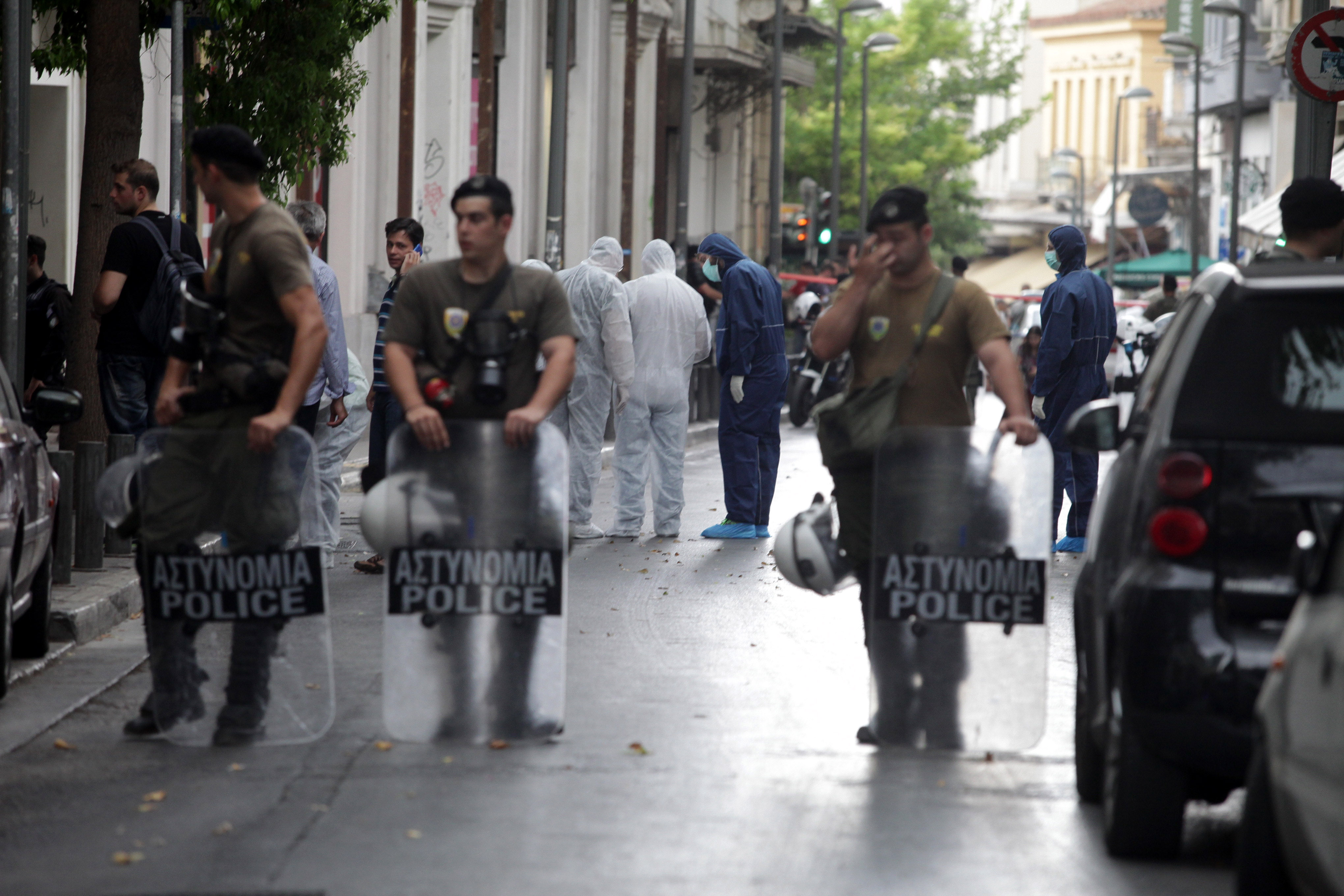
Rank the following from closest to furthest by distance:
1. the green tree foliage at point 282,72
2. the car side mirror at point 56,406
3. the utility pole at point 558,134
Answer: the car side mirror at point 56,406, the green tree foliage at point 282,72, the utility pole at point 558,134

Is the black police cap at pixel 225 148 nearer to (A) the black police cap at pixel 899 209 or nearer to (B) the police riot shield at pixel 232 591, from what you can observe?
(B) the police riot shield at pixel 232 591

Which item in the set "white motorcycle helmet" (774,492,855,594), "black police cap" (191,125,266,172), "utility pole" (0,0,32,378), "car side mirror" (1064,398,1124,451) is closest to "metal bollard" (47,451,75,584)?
"utility pole" (0,0,32,378)

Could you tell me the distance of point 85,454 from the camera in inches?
372

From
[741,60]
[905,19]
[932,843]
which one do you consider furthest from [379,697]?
[905,19]

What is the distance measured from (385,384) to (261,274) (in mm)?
4401

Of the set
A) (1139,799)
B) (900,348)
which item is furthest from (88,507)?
(1139,799)

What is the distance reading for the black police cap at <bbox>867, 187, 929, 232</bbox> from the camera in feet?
21.5

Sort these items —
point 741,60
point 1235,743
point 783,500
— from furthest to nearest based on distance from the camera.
A: point 741,60 < point 783,500 < point 1235,743

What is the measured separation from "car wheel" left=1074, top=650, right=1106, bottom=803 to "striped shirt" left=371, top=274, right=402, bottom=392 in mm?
5349

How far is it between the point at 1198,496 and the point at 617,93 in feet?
93.2

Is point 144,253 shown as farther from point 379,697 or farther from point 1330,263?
point 1330,263

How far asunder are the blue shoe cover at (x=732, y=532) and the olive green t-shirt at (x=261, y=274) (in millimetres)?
6852

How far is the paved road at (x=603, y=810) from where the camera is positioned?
196 inches

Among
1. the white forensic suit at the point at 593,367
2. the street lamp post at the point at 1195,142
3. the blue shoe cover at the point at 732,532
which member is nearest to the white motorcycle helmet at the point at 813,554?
the white forensic suit at the point at 593,367
